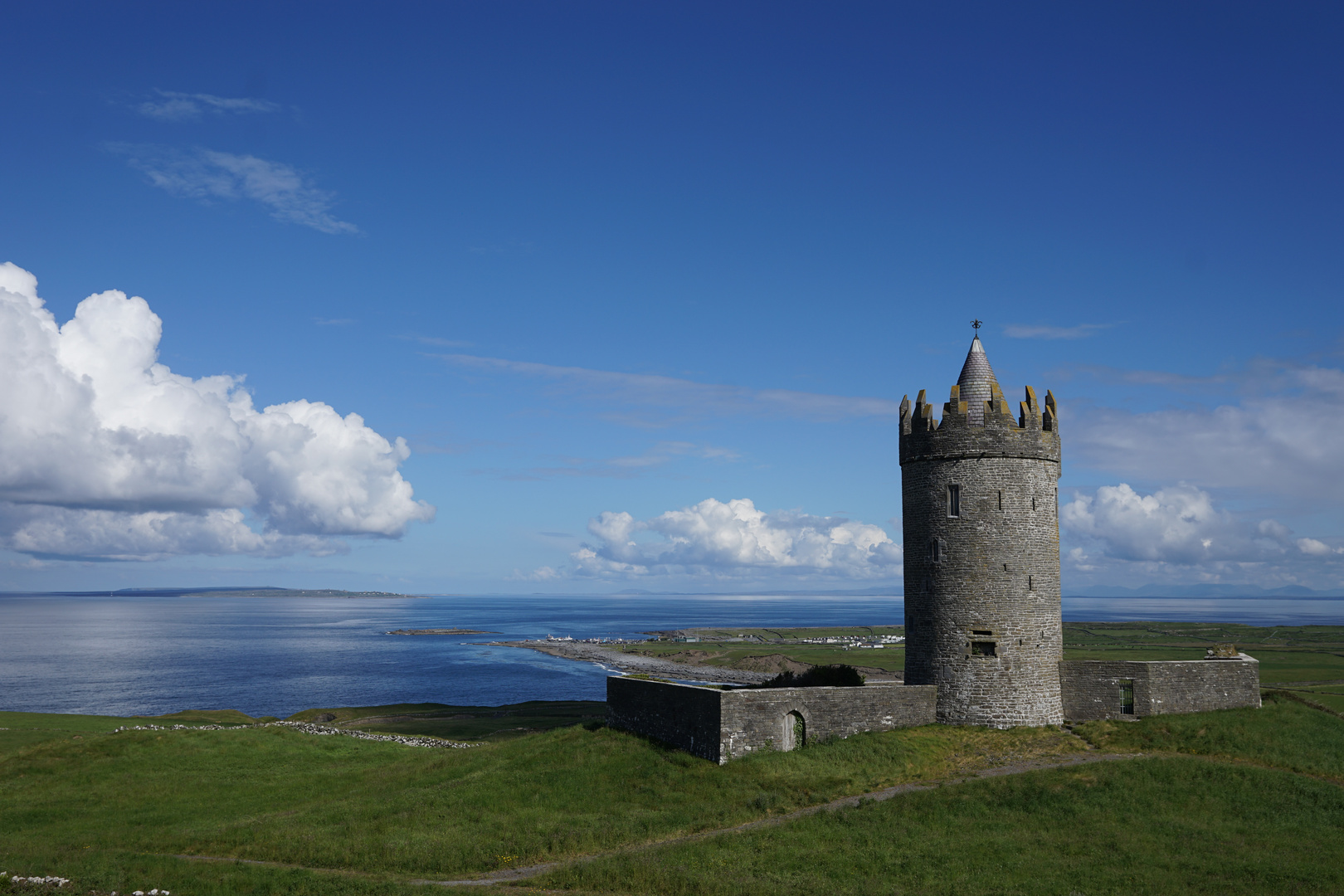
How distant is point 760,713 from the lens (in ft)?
87.9

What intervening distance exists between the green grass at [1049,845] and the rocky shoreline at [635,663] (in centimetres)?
5075

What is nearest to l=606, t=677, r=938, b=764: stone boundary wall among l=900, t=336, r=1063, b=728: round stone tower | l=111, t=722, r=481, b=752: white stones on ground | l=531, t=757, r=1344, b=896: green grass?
l=900, t=336, r=1063, b=728: round stone tower

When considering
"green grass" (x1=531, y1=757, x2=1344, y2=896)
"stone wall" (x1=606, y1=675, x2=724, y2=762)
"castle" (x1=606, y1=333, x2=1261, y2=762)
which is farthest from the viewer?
"castle" (x1=606, y1=333, x2=1261, y2=762)

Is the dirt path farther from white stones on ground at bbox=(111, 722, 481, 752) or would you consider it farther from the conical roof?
white stones on ground at bbox=(111, 722, 481, 752)

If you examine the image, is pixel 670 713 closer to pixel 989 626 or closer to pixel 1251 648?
pixel 989 626

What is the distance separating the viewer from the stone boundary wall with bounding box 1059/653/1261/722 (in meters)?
29.1

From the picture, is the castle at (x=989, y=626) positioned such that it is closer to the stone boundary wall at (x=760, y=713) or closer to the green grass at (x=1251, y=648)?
the stone boundary wall at (x=760, y=713)

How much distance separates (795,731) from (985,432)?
11924 millimetres

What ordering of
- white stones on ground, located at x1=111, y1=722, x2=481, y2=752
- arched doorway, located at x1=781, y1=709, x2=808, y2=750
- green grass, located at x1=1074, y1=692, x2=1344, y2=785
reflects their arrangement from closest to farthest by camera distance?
green grass, located at x1=1074, y1=692, x2=1344, y2=785
arched doorway, located at x1=781, y1=709, x2=808, y2=750
white stones on ground, located at x1=111, y1=722, x2=481, y2=752

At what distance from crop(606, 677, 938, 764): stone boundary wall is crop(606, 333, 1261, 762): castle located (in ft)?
0.20

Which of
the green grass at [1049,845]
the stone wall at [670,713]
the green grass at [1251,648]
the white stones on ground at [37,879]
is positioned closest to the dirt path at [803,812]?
the green grass at [1049,845]

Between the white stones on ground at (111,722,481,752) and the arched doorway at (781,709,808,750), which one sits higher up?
the arched doorway at (781,709,808,750)

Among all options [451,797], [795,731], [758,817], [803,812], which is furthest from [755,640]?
[758,817]

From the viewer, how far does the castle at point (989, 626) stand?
2892 centimetres
